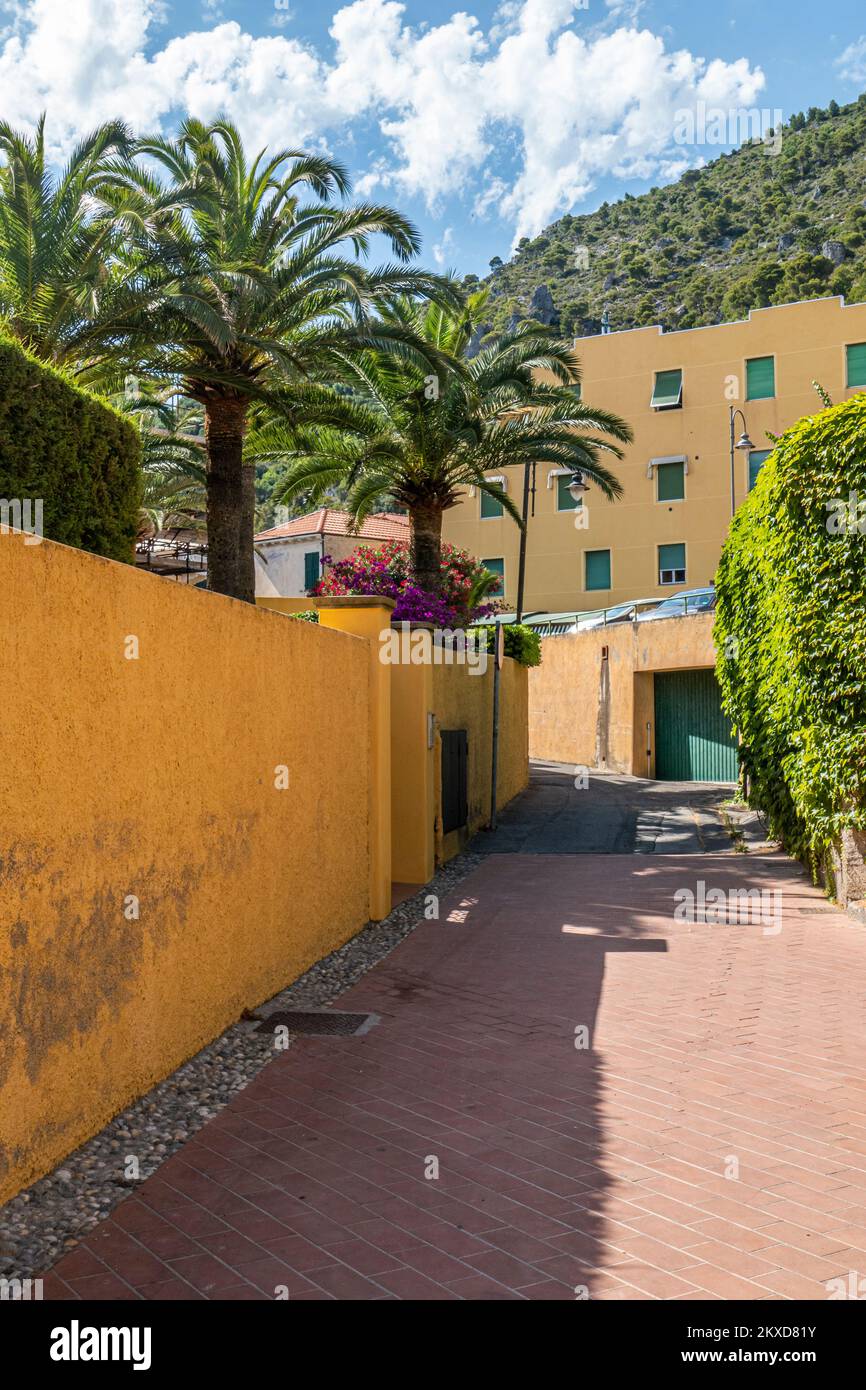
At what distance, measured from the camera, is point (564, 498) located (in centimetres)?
4053

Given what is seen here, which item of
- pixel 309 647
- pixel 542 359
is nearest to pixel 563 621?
pixel 542 359

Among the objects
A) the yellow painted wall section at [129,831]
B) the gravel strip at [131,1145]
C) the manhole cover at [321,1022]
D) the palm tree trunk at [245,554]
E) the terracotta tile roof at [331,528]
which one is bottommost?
the manhole cover at [321,1022]

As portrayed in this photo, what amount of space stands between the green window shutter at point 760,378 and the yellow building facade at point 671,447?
0.11 ft

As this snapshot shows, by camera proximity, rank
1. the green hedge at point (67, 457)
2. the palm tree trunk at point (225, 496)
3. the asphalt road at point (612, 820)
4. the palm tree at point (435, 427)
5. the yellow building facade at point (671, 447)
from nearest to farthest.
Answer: the green hedge at point (67, 457), the palm tree trunk at point (225, 496), the asphalt road at point (612, 820), the palm tree at point (435, 427), the yellow building facade at point (671, 447)

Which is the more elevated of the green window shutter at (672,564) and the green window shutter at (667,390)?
the green window shutter at (667,390)

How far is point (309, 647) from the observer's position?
333 inches

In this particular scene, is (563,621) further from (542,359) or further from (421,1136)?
(421,1136)

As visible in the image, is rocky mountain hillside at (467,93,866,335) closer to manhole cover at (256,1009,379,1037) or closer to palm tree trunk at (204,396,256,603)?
palm tree trunk at (204,396,256,603)

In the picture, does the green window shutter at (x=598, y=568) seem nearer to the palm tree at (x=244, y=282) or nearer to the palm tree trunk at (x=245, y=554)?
the palm tree at (x=244, y=282)

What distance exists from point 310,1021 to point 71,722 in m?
3.14

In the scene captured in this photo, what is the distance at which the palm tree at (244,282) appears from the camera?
13523mm

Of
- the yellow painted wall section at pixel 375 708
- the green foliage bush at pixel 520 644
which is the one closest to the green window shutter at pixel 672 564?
the green foliage bush at pixel 520 644

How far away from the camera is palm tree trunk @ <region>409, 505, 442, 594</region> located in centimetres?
1847

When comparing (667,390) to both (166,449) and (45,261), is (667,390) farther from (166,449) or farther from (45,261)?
(45,261)
